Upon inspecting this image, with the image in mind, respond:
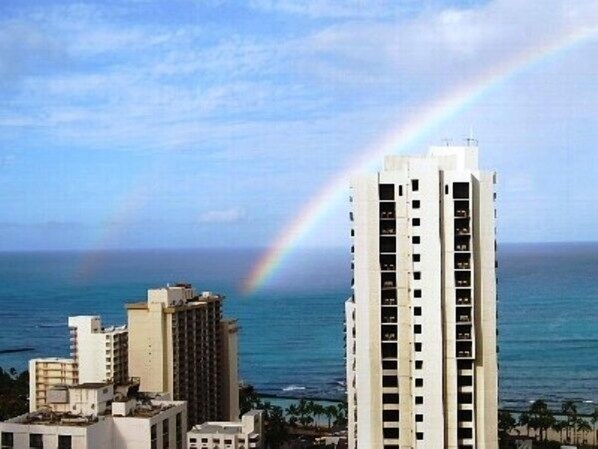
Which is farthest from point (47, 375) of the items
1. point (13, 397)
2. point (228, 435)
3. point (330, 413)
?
point (330, 413)

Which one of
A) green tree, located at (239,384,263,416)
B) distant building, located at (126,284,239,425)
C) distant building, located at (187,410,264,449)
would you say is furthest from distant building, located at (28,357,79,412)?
distant building, located at (187,410,264,449)

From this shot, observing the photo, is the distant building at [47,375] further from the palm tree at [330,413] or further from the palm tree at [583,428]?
the palm tree at [583,428]

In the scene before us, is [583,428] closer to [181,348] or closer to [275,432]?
[275,432]

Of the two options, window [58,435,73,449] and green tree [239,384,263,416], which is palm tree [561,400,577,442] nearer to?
green tree [239,384,263,416]

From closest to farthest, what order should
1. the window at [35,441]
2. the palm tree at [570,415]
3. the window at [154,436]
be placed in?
1. the window at [35,441]
2. the window at [154,436]
3. the palm tree at [570,415]

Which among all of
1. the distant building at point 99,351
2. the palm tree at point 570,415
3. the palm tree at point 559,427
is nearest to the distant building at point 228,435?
the distant building at point 99,351

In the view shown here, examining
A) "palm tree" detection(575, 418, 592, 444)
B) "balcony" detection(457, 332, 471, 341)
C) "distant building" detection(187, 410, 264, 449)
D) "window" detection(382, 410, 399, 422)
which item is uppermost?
"balcony" detection(457, 332, 471, 341)
